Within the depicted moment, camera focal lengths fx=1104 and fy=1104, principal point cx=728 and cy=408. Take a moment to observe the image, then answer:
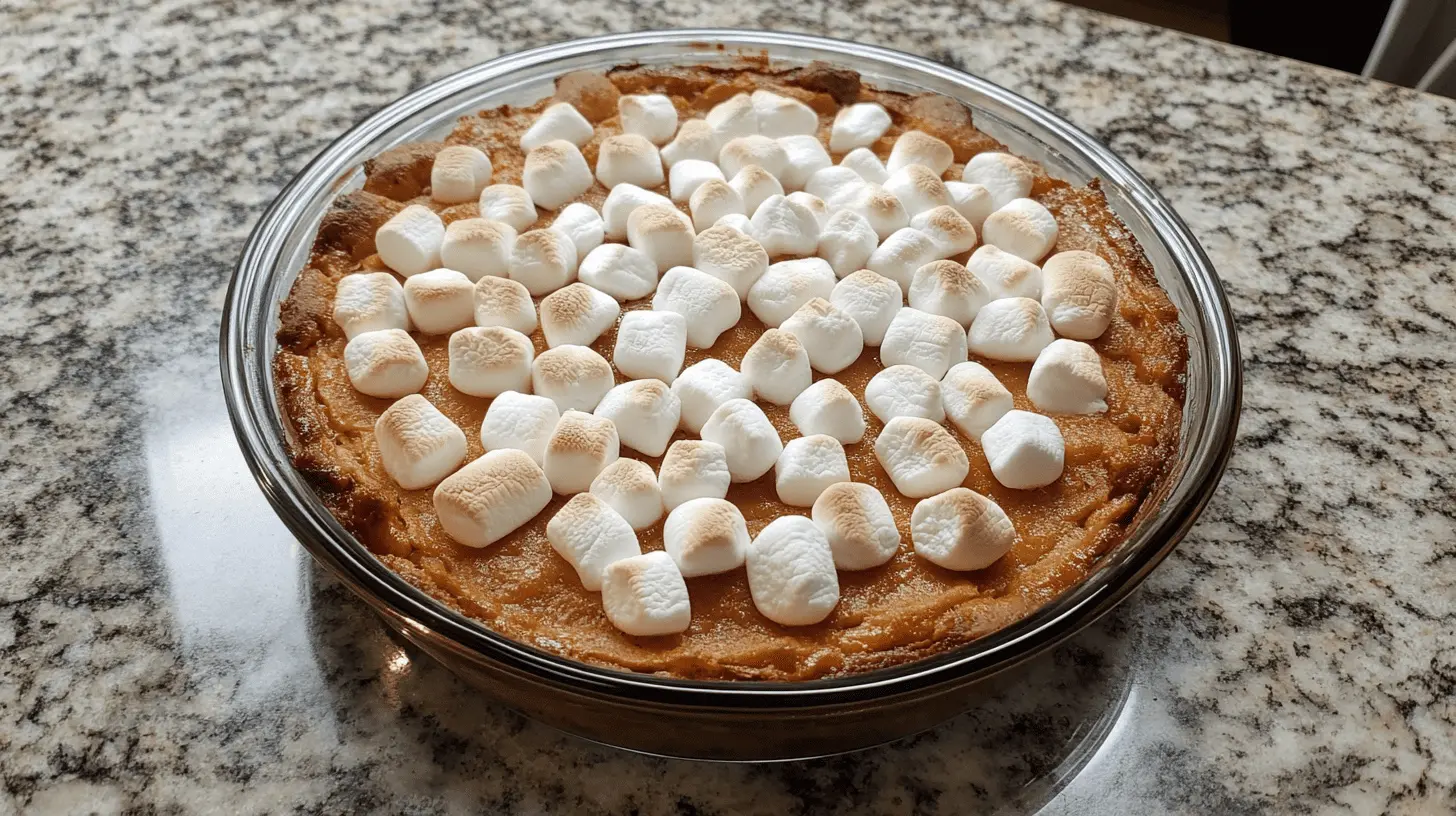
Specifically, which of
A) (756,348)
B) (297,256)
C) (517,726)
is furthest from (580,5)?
(517,726)

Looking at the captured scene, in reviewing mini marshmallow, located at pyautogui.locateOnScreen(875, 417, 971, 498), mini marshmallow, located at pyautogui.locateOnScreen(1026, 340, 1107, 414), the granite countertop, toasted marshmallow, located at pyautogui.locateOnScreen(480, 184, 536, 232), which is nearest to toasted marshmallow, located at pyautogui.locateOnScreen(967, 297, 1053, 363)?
mini marshmallow, located at pyautogui.locateOnScreen(1026, 340, 1107, 414)

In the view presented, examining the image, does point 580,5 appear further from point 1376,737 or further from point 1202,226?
point 1376,737

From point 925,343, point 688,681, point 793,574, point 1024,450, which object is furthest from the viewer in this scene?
point 925,343

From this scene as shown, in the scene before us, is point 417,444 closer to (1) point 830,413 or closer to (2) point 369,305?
(2) point 369,305

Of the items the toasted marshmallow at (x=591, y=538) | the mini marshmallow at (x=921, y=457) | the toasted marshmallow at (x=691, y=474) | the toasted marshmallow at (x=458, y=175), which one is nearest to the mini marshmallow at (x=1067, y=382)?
the mini marshmallow at (x=921, y=457)

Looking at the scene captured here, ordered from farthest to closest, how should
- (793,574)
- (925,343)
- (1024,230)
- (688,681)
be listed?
(1024,230) < (925,343) < (793,574) < (688,681)

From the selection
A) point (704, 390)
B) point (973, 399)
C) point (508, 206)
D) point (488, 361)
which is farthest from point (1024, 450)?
point (508, 206)

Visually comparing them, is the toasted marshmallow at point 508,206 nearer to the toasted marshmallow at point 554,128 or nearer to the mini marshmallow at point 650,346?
the toasted marshmallow at point 554,128
